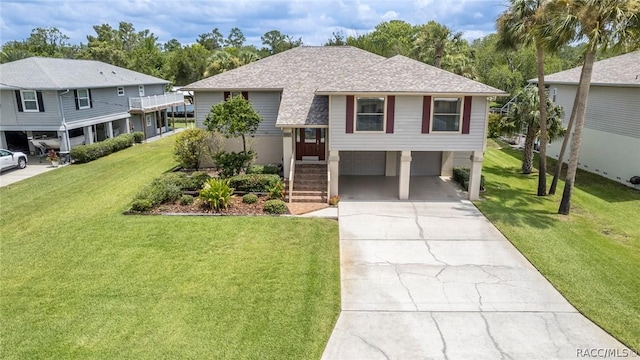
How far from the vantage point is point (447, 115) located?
55.9ft

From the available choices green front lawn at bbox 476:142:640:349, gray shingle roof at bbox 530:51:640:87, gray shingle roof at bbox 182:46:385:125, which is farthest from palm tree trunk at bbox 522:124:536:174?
gray shingle roof at bbox 182:46:385:125

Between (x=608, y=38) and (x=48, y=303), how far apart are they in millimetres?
18782

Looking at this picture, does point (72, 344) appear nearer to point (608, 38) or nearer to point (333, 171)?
point (333, 171)

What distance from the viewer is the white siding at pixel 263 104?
21.5 m

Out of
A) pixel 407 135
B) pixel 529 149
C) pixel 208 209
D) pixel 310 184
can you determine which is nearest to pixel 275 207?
pixel 208 209

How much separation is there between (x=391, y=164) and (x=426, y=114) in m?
5.09

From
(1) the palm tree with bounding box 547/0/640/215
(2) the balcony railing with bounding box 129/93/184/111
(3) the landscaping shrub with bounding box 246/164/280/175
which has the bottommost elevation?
(3) the landscaping shrub with bounding box 246/164/280/175

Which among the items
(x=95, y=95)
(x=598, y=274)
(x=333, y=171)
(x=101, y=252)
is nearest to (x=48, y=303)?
(x=101, y=252)

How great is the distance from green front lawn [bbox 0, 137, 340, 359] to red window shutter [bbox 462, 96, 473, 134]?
7.05 metres

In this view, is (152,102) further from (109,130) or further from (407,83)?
(407,83)

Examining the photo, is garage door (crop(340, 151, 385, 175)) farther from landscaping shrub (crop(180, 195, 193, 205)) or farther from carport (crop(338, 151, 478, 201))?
landscaping shrub (crop(180, 195, 193, 205))

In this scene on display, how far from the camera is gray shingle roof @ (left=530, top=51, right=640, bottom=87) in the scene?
783 inches

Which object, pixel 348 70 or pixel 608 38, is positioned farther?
pixel 348 70

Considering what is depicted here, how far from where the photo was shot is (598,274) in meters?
11.1
